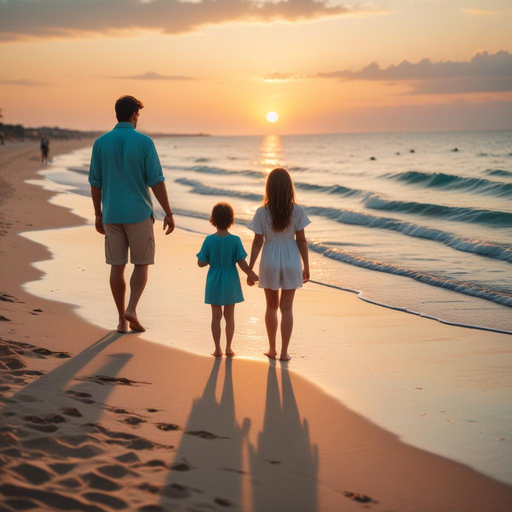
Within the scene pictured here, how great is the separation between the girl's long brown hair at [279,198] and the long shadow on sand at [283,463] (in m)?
1.59

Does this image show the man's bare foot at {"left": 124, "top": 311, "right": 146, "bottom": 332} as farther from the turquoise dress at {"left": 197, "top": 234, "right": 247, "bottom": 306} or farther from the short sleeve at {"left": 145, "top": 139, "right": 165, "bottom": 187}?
the short sleeve at {"left": 145, "top": 139, "right": 165, "bottom": 187}

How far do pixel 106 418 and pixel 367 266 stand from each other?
7.39m

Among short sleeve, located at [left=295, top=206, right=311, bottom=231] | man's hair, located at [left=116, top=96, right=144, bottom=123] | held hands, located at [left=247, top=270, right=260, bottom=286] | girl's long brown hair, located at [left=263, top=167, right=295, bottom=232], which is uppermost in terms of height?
man's hair, located at [left=116, top=96, right=144, bottom=123]

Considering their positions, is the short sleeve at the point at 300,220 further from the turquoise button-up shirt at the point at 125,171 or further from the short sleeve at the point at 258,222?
the turquoise button-up shirt at the point at 125,171

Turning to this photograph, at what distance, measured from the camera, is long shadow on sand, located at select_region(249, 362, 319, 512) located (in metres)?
2.98

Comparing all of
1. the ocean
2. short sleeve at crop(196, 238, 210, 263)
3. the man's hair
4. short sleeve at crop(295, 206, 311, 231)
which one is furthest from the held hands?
the ocean

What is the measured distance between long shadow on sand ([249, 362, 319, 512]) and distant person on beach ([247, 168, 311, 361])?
1160 millimetres

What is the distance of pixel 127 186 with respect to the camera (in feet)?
17.6

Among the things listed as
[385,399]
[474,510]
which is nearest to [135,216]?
[385,399]

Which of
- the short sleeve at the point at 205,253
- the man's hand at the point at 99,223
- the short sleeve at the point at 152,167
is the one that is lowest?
the short sleeve at the point at 205,253

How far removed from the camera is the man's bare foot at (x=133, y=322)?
18.4 feet

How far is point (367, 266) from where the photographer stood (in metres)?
10.5

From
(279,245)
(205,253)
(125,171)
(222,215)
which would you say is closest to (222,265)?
(205,253)

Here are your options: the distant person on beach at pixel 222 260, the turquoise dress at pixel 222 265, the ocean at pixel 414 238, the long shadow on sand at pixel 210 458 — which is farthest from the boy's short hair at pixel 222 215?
the ocean at pixel 414 238
